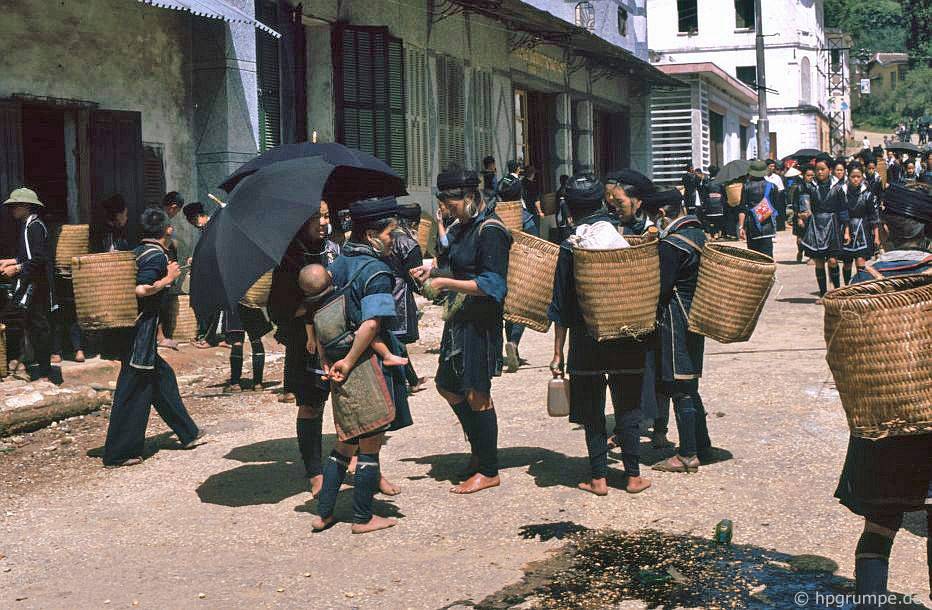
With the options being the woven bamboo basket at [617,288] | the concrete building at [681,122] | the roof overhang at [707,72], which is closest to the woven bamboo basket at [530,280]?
the woven bamboo basket at [617,288]

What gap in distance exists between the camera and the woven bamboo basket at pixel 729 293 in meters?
6.01

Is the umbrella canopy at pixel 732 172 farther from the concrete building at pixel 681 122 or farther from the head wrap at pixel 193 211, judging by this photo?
the head wrap at pixel 193 211

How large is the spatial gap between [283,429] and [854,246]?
7.64 m

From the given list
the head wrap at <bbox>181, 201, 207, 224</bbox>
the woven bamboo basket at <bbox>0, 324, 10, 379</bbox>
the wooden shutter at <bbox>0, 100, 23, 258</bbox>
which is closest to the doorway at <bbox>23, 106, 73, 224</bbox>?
the wooden shutter at <bbox>0, 100, 23, 258</bbox>

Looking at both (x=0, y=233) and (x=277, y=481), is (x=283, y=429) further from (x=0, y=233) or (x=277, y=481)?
(x=0, y=233)

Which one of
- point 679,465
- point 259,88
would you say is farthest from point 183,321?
point 259,88

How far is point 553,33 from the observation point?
19109 millimetres

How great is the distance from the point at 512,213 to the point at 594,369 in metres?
4.77

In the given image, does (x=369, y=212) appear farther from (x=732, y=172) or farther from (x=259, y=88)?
(x=732, y=172)

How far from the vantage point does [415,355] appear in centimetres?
1150

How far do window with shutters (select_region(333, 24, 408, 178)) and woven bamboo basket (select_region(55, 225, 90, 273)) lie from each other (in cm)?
481

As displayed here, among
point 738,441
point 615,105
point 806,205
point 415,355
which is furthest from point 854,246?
point 615,105

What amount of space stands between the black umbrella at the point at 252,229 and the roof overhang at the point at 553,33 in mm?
10514

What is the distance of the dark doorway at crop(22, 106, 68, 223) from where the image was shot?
1062cm
